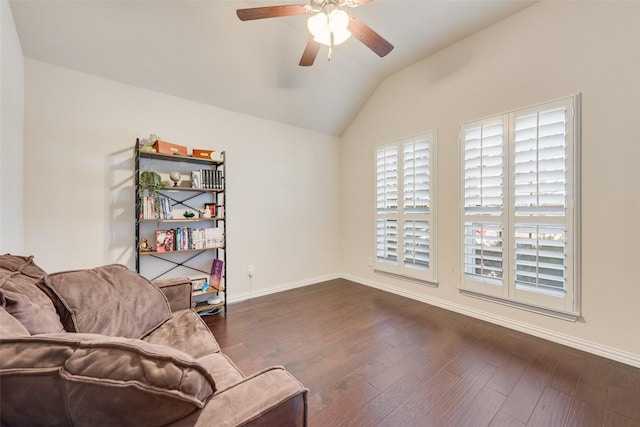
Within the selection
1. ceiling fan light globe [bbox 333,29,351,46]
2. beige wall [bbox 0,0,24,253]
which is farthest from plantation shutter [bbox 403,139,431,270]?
beige wall [bbox 0,0,24,253]

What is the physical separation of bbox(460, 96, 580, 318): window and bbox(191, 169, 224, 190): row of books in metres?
2.76

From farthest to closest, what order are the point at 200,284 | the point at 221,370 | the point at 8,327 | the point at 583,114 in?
the point at 200,284 < the point at 583,114 < the point at 221,370 < the point at 8,327

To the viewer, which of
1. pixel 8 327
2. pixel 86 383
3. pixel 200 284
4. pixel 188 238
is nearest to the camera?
pixel 86 383

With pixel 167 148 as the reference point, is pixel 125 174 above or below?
below

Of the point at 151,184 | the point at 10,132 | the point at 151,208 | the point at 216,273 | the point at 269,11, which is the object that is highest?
the point at 269,11

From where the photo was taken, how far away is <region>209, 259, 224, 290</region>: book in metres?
2.96

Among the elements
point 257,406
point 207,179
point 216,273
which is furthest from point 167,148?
point 257,406

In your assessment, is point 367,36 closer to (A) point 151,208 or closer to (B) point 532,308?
(A) point 151,208

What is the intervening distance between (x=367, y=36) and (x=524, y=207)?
2.09m

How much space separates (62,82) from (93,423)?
2.99 m

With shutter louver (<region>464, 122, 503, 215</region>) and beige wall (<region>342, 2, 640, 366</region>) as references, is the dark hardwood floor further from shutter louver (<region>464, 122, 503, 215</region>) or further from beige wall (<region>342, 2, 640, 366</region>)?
shutter louver (<region>464, 122, 503, 215</region>)

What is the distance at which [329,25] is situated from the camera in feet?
5.92

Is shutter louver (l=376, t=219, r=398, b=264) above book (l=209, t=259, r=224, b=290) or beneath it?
above

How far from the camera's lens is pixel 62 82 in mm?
2340
